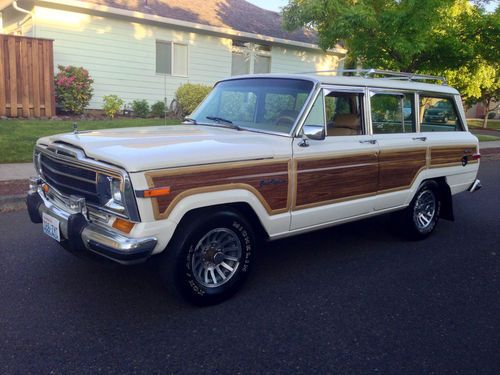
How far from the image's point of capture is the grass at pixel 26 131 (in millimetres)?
8750

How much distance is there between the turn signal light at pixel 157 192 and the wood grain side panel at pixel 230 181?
29 millimetres

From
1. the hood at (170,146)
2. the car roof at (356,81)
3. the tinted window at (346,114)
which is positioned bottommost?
the hood at (170,146)


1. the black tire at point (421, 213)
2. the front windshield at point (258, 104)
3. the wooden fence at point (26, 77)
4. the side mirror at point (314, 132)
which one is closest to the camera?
the side mirror at point (314, 132)

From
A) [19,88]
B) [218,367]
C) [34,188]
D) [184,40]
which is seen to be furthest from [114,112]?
[218,367]

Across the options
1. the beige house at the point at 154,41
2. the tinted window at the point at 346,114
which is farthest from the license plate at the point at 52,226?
the beige house at the point at 154,41

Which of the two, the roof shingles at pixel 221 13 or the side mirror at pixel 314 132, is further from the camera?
the roof shingles at pixel 221 13

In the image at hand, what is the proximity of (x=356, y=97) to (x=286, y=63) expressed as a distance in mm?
14699

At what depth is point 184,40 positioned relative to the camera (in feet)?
53.0

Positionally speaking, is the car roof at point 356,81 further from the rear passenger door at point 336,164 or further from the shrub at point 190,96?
the shrub at point 190,96

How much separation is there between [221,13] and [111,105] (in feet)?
22.6

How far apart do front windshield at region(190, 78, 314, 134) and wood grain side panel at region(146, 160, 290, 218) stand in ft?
1.87

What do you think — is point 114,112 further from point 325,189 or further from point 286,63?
point 325,189

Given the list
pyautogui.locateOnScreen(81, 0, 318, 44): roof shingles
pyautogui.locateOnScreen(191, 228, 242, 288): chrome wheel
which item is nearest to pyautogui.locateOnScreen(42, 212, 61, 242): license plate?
pyautogui.locateOnScreen(191, 228, 242, 288): chrome wheel

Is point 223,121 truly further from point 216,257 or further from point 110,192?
point 110,192
